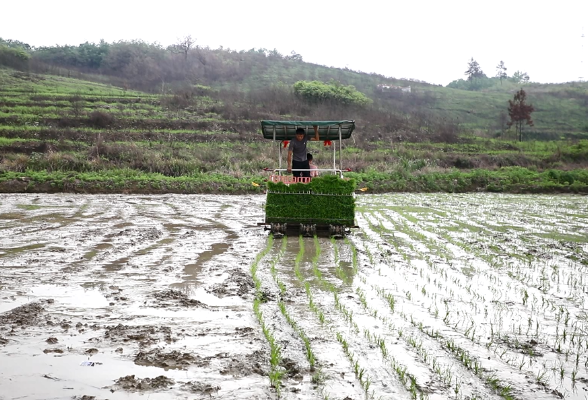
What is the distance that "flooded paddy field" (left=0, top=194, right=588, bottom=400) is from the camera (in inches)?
151

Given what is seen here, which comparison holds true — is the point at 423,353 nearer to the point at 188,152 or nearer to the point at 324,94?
the point at 188,152

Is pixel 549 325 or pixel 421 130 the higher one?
pixel 421 130

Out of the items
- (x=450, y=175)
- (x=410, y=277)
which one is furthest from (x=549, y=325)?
(x=450, y=175)

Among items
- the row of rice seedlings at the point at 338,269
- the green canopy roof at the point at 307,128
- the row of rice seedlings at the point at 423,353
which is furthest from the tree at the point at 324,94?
the row of rice seedlings at the point at 423,353

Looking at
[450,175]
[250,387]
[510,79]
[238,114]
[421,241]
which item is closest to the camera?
[250,387]

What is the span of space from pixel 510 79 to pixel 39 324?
103 meters

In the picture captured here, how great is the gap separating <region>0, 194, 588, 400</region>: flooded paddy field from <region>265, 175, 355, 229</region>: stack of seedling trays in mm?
543

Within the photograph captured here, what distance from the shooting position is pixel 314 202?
37.2ft

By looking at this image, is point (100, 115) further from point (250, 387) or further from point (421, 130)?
point (250, 387)

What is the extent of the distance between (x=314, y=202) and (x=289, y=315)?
6061 millimetres

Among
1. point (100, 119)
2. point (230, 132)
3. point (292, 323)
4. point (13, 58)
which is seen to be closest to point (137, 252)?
point (292, 323)

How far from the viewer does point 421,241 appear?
10.6 metres

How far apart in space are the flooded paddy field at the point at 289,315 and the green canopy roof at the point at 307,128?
2.72 meters

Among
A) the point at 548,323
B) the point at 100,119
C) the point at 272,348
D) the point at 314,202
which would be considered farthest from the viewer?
the point at 100,119
